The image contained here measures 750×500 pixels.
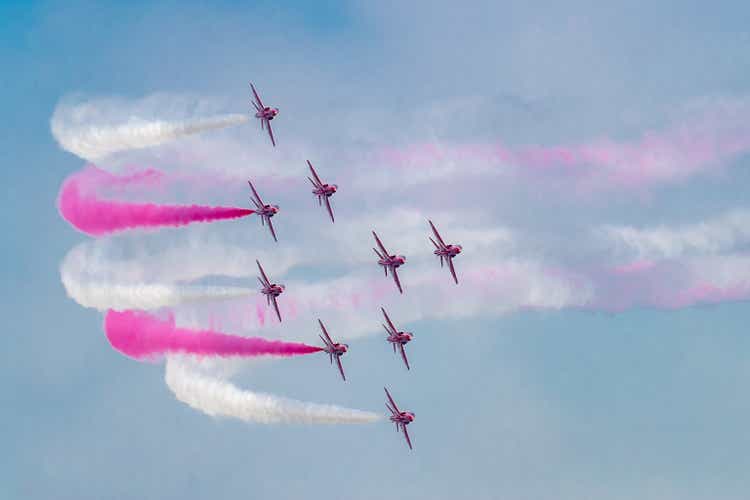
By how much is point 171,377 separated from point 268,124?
700 inches

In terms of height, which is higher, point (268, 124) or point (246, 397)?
point (268, 124)

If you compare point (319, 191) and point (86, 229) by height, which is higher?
point (319, 191)

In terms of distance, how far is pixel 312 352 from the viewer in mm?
53625

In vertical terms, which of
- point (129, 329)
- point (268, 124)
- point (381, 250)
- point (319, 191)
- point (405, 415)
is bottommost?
point (405, 415)

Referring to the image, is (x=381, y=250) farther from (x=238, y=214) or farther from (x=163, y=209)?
(x=163, y=209)

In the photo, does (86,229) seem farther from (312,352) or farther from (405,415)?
(405,415)

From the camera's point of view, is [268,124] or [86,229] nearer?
[86,229]

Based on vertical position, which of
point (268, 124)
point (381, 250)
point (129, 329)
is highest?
point (268, 124)

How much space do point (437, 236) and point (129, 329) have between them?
67.4 ft

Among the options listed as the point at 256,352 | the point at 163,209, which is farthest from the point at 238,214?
the point at 256,352

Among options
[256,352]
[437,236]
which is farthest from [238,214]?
[437,236]

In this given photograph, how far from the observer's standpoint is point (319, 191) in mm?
54531

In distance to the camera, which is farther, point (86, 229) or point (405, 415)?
point (405, 415)

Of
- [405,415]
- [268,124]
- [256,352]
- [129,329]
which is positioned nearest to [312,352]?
[256,352]
